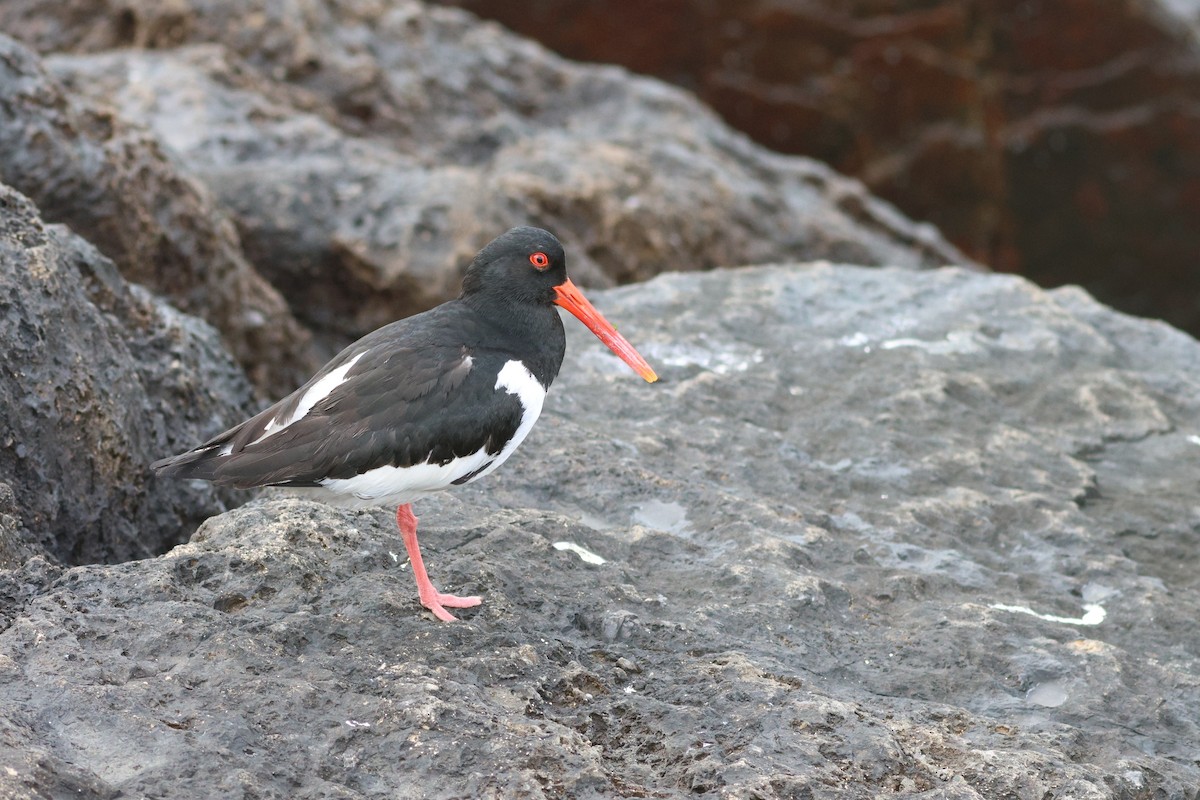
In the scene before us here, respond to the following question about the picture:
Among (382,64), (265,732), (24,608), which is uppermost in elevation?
(382,64)

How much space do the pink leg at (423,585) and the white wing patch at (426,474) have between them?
66mm

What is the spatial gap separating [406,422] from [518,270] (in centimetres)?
96

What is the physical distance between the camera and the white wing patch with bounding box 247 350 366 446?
4.49 m

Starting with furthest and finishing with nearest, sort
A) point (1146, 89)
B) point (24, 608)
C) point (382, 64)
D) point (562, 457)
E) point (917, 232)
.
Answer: point (1146, 89), point (917, 232), point (382, 64), point (562, 457), point (24, 608)

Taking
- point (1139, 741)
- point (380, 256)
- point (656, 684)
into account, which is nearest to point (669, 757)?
point (656, 684)

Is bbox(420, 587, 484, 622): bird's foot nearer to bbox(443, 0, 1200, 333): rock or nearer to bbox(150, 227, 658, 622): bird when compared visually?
bbox(150, 227, 658, 622): bird

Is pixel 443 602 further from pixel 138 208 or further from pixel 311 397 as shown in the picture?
pixel 138 208

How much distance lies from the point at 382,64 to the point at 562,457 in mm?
5404

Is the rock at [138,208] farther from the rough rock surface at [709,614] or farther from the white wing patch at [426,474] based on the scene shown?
the white wing patch at [426,474]

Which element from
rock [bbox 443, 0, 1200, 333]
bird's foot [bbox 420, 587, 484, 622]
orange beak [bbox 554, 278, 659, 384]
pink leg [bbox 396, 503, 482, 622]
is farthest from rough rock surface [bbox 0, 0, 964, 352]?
bird's foot [bbox 420, 587, 484, 622]

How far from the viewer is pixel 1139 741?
13.7 ft

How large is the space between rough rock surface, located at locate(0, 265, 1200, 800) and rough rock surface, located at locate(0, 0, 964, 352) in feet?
7.09

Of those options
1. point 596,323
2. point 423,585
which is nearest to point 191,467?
point 423,585

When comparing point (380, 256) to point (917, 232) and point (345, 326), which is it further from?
point (917, 232)
